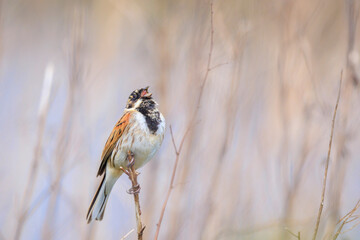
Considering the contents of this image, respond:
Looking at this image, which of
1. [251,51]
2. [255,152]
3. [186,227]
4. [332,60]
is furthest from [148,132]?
[332,60]

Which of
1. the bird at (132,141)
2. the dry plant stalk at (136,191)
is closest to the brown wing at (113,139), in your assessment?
the bird at (132,141)

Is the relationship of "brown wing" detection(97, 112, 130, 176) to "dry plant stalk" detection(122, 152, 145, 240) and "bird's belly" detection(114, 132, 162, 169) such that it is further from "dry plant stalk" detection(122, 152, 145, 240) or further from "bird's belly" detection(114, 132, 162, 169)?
"dry plant stalk" detection(122, 152, 145, 240)

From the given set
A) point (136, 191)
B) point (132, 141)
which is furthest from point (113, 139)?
point (136, 191)

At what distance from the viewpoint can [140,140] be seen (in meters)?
3.15

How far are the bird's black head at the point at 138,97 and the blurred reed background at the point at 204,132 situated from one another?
0.22 metres

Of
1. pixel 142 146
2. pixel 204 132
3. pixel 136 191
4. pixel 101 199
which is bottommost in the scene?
pixel 136 191

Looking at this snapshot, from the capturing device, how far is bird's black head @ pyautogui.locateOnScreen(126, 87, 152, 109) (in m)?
3.11

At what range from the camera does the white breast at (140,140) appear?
3.13m

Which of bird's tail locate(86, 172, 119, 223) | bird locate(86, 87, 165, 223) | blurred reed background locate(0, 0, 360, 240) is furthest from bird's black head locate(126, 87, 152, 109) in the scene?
bird's tail locate(86, 172, 119, 223)

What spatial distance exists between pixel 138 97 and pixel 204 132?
523mm

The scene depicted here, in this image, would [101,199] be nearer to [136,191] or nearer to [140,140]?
[140,140]

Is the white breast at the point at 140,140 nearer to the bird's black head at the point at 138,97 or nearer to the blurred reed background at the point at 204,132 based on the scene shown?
the bird's black head at the point at 138,97

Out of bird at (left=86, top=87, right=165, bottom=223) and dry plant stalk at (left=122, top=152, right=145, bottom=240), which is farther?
bird at (left=86, top=87, right=165, bottom=223)

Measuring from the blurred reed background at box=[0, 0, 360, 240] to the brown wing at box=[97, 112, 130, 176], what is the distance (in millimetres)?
196
